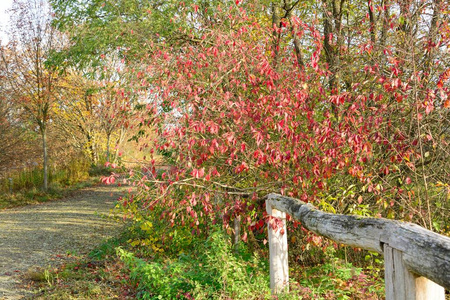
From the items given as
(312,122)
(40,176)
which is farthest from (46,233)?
(40,176)

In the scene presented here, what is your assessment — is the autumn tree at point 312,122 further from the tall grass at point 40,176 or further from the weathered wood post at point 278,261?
the tall grass at point 40,176

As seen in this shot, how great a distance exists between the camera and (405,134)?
4.39m

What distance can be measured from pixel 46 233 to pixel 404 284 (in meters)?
8.47

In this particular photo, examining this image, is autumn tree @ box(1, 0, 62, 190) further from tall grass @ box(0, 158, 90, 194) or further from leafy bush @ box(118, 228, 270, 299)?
leafy bush @ box(118, 228, 270, 299)

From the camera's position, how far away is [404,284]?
2025 mm

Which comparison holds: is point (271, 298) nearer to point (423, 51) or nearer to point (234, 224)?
point (234, 224)

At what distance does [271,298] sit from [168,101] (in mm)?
2454

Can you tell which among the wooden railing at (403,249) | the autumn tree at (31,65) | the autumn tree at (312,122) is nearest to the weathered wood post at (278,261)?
the autumn tree at (312,122)

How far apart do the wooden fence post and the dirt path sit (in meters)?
4.10

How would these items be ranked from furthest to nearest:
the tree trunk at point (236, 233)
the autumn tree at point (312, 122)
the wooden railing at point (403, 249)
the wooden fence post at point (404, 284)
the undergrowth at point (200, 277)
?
the tree trunk at point (236, 233)
the autumn tree at point (312, 122)
the undergrowth at point (200, 277)
the wooden fence post at point (404, 284)
the wooden railing at point (403, 249)

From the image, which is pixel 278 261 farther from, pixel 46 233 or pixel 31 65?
pixel 31 65

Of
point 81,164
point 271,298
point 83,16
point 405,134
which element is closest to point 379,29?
point 405,134

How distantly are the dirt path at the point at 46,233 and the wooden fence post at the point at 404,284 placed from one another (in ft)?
13.4

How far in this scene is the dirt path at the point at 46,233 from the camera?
648cm
